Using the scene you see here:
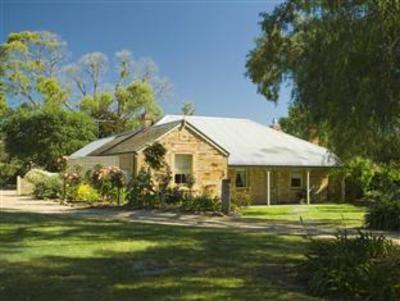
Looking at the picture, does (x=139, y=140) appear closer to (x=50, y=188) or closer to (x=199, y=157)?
(x=199, y=157)

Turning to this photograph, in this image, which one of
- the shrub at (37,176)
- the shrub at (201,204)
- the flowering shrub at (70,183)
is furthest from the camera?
the shrub at (37,176)

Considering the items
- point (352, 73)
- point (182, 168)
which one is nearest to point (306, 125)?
point (352, 73)

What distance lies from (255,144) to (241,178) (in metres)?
3.09

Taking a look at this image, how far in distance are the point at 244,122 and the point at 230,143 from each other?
5.84m

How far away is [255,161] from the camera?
35219 millimetres

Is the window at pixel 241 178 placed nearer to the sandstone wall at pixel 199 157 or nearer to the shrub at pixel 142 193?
the sandstone wall at pixel 199 157

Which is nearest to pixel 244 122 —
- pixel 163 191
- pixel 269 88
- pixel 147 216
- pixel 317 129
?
pixel 163 191

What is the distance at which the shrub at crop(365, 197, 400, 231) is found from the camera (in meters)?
19.0

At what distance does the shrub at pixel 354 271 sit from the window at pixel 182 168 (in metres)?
22.2

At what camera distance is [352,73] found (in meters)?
9.60

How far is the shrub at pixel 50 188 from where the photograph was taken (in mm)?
34344

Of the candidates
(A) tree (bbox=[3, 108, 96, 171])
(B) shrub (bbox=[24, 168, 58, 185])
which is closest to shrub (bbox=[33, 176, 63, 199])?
(B) shrub (bbox=[24, 168, 58, 185])

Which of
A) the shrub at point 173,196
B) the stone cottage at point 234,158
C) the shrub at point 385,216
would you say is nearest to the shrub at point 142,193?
the shrub at point 173,196

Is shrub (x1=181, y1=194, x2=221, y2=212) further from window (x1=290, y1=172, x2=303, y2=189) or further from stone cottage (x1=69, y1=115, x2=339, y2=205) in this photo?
window (x1=290, y1=172, x2=303, y2=189)
